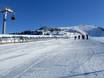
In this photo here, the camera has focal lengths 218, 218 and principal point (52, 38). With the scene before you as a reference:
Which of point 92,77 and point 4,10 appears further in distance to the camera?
point 4,10

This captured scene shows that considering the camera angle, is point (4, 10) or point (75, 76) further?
point (4, 10)

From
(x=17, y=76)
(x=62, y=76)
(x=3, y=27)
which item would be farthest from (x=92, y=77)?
(x=3, y=27)

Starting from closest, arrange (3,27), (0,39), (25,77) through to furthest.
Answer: (25,77), (0,39), (3,27)

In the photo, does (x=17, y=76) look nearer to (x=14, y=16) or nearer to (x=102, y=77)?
(x=102, y=77)

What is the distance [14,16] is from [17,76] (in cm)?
8199

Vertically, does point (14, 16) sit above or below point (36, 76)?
above

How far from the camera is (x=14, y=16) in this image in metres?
87.2

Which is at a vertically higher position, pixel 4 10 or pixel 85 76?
pixel 4 10

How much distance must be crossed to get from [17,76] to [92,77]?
242cm

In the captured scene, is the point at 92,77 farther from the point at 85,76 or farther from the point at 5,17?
the point at 5,17

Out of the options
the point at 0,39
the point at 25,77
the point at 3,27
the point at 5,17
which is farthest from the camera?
the point at 5,17

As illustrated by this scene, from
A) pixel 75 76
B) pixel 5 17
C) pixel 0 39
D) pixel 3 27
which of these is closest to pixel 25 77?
pixel 75 76

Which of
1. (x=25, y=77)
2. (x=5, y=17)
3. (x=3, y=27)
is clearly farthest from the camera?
(x=5, y=17)

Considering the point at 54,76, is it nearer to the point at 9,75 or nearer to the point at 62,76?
the point at 62,76
